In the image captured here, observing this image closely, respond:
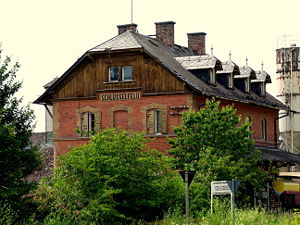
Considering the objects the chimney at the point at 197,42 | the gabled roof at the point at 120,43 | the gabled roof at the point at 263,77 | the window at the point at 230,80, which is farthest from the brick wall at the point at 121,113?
the chimney at the point at 197,42

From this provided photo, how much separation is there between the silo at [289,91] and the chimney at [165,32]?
67.6ft

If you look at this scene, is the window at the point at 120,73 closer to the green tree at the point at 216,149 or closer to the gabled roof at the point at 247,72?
the green tree at the point at 216,149

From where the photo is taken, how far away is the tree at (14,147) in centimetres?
3591

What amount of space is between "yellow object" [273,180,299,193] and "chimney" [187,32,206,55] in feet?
36.9

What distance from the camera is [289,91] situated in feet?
251

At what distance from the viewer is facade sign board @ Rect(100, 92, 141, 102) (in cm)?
4844

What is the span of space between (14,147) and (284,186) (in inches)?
811

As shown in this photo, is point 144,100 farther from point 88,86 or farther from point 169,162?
point 169,162

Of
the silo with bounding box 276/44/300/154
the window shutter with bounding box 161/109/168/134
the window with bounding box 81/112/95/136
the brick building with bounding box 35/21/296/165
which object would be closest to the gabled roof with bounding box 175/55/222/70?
the brick building with bounding box 35/21/296/165

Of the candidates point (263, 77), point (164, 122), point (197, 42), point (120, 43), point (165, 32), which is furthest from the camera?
point (197, 42)

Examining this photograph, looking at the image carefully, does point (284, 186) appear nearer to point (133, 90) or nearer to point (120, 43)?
point (133, 90)

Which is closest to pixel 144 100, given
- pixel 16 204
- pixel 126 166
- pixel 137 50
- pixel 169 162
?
pixel 137 50

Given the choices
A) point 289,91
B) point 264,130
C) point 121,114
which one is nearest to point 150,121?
point 121,114

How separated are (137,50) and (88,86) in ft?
12.5
